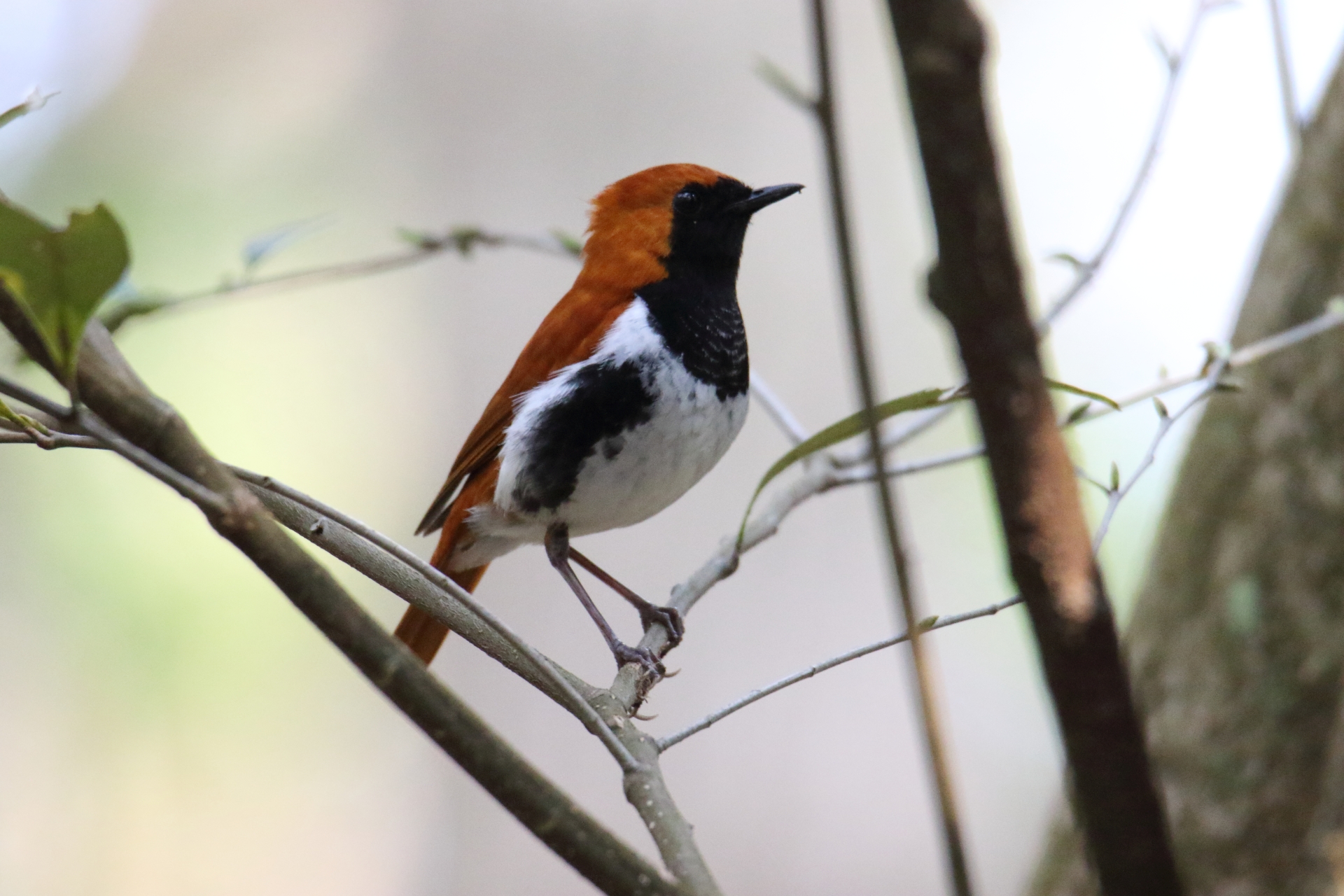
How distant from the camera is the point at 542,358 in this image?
7.65 ft

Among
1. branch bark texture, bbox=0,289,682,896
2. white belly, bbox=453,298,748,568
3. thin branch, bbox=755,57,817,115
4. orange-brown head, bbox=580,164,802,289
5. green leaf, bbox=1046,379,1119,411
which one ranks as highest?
orange-brown head, bbox=580,164,802,289

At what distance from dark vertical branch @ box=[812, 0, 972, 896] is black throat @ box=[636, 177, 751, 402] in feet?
5.36

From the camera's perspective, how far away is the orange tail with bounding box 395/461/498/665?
2.40 m

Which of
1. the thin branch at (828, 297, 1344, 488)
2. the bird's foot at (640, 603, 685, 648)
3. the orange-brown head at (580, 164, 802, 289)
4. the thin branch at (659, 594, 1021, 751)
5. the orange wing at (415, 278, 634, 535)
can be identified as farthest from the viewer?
the orange-brown head at (580, 164, 802, 289)

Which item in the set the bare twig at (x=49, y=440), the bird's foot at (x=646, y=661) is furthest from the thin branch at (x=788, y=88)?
the bird's foot at (x=646, y=661)

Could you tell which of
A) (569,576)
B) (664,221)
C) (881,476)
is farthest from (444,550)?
(881,476)

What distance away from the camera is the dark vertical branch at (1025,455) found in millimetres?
528

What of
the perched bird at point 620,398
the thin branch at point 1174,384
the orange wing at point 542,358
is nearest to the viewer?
the thin branch at point 1174,384

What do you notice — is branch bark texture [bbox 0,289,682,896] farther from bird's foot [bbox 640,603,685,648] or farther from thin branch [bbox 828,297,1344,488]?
bird's foot [bbox 640,603,685,648]

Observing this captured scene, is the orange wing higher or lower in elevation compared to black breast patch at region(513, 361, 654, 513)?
higher

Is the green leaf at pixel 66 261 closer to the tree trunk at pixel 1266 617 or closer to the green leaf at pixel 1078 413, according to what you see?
the green leaf at pixel 1078 413

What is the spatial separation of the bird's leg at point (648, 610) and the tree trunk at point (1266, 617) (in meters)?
0.94

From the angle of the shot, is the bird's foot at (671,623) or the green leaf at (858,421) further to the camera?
the bird's foot at (671,623)

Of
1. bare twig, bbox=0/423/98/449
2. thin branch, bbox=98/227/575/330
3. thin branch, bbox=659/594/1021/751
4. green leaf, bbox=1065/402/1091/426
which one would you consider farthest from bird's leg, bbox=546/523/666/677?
bare twig, bbox=0/423/98/449
